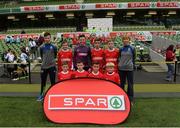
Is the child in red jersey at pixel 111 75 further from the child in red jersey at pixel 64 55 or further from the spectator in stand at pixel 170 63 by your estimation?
the spectator in stand at pixel 170 63

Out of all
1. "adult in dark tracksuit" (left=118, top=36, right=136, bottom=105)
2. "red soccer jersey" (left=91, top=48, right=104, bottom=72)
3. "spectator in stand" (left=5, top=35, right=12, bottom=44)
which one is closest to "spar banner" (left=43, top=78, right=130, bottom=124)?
"adult in dark tracksuit" (left=118, top=36, right=136, bottom=105)

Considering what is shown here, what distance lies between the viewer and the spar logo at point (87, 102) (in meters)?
8.80

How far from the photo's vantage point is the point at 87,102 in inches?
351

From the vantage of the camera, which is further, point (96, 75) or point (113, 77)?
point (113, 77)

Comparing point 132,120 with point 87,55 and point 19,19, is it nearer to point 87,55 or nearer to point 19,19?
point 87,55

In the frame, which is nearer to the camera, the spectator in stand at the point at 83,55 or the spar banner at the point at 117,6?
the spectator in stand at the point at 83,55

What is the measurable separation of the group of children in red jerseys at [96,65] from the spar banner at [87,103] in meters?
0.41

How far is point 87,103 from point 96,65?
1.03 m

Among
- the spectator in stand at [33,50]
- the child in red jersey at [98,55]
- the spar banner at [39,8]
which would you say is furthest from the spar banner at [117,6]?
the child in red jersey at [98,55]

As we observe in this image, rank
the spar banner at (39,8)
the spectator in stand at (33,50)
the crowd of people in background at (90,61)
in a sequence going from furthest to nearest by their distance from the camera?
the spar banner at (39,8)
the spectator in stand at (33,50)
the crowd of people in background at (90,61)

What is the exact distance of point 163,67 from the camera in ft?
70.7

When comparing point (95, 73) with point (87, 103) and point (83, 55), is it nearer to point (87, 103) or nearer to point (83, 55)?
point (87, 103)

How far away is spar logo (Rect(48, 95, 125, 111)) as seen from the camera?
8.80 metres

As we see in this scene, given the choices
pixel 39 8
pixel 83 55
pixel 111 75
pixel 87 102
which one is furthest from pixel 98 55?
pixel 39 8
